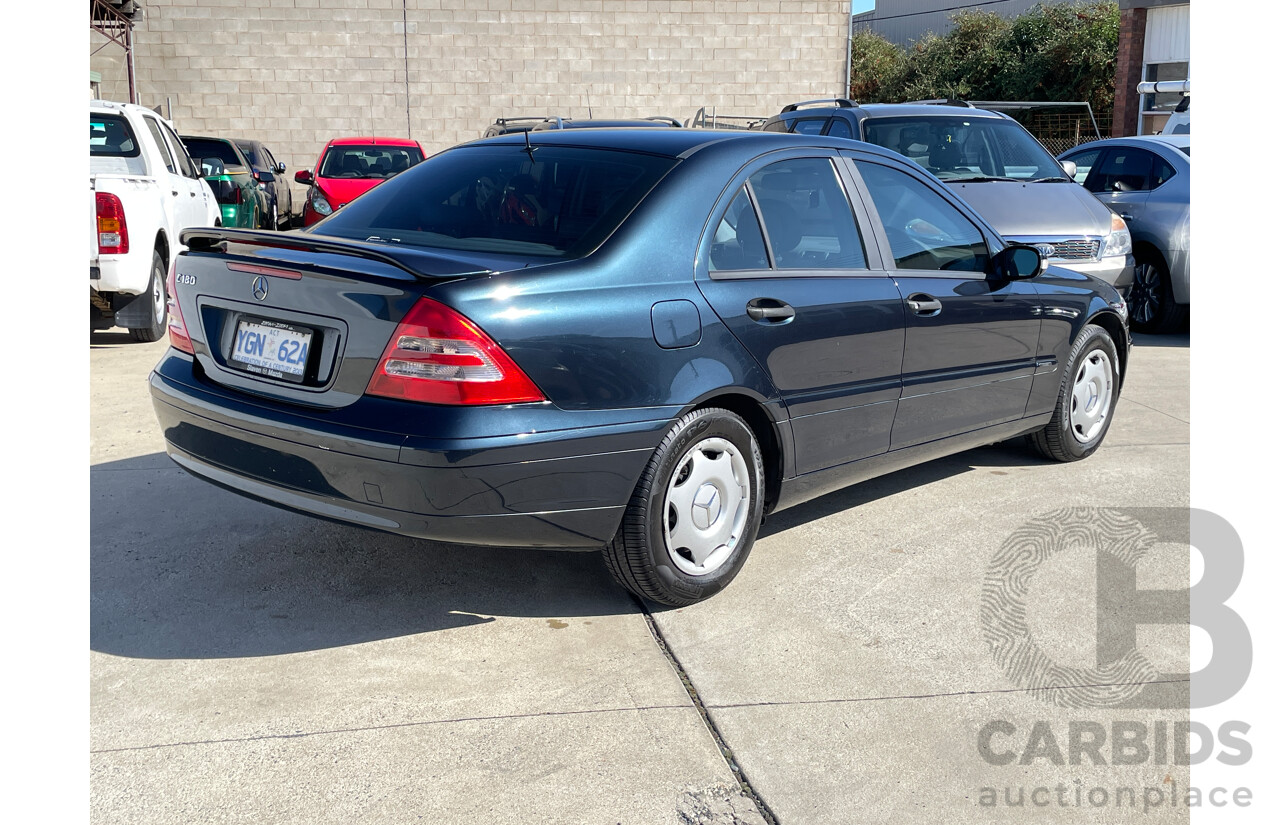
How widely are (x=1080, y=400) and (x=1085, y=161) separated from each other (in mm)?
6150

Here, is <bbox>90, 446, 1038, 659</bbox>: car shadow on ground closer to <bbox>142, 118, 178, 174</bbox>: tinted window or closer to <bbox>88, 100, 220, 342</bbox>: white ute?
<bbox>88, 100, 220, 342</bbox>: white ute

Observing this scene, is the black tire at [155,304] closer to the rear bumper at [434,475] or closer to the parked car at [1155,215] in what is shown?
the rear bumper at [434,475]

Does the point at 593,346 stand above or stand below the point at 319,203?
below

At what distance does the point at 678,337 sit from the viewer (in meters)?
3.52

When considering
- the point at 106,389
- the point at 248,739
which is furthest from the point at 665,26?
the point at 248,739

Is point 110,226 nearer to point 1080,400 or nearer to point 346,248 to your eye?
point 346,248

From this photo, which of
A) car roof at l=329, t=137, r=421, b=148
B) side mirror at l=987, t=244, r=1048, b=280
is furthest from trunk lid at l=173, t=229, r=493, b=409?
car roof at l=329, t=137, r=421, b=148

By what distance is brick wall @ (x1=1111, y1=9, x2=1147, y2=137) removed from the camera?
25.1m

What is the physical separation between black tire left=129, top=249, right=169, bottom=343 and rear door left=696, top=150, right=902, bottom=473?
611 cm

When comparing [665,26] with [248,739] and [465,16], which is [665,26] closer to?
[465,16]

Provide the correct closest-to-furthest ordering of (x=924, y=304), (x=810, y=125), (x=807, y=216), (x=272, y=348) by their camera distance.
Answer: (x=272, y=348)
(x=807, y=216)
(x=924, y=304)
(x=810, y=125)

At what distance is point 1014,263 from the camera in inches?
192

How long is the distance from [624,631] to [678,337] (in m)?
0.95

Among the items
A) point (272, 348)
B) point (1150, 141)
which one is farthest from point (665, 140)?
point (1150, 141)
